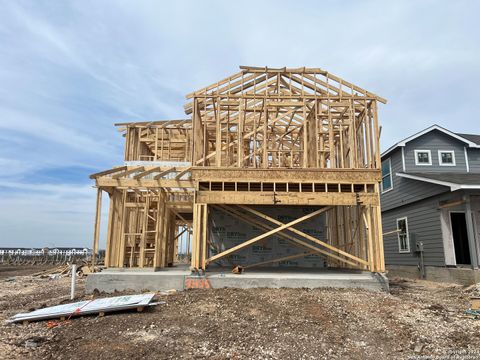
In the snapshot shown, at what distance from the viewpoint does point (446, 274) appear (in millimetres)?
14508

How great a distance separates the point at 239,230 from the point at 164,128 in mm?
6813

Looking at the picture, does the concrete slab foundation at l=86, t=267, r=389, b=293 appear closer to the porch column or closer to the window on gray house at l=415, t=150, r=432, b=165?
the porch column

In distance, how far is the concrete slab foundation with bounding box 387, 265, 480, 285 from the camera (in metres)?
13.3

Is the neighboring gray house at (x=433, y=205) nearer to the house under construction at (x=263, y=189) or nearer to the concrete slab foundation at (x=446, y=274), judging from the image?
the concrete slab foundation at (x=446, y=274)

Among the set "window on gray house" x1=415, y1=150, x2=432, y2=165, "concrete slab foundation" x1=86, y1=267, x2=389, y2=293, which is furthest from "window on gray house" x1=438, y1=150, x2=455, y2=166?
"concrete slab foundation" x1=86, y1=267, x2=389, y2=293

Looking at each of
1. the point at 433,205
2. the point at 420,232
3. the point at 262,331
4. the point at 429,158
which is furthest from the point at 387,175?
the point at 262,331

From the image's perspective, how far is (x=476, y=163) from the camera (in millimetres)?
16891

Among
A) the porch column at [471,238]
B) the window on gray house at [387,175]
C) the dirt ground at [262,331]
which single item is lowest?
the dirt ground at [262,331]

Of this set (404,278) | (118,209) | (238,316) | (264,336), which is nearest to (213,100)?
(118,209)

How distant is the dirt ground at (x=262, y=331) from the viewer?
6.10 metres

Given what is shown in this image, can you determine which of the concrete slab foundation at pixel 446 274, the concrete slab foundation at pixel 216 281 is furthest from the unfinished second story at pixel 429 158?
the concrete slab foundation at pixel 216 281

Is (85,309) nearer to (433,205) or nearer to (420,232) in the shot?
(433,205)

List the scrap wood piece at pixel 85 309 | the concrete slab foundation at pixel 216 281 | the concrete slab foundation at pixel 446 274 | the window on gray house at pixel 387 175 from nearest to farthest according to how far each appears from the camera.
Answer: the scrap wood piece at pixel 85 309
the concrete slab foundation at pixel 216 281
the concrete slab foundation at pixel 446 274
the window on gray house at pixel 387 175

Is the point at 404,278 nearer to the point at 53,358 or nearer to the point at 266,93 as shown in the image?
the point at 266,93
